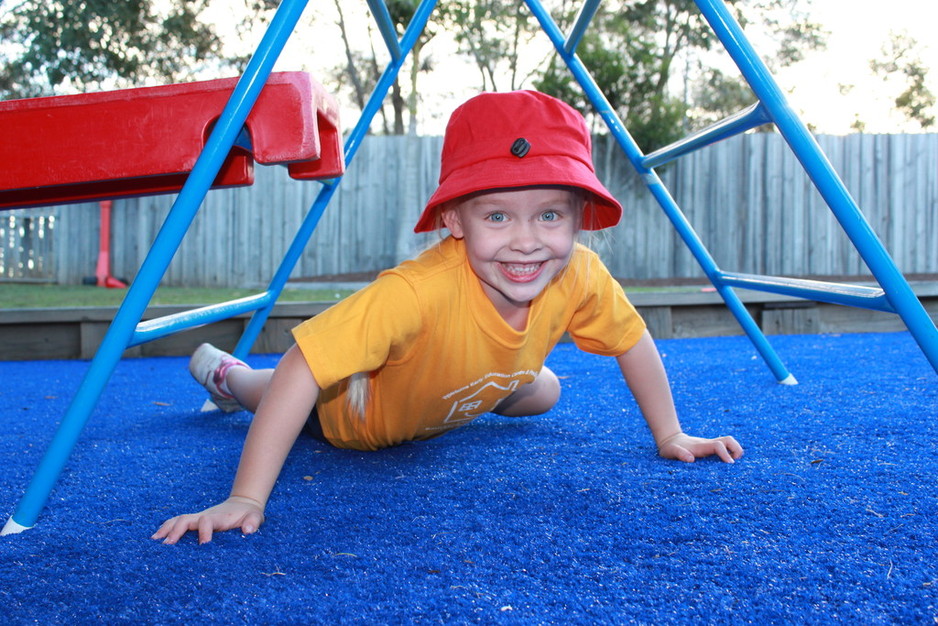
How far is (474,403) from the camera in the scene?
1.50 meters

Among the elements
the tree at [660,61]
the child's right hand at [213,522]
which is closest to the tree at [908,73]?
the tree at [660,61]

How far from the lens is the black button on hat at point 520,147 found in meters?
1.22

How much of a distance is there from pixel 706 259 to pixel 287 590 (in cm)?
157

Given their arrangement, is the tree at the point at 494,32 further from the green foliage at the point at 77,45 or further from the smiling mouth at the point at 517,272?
the smiling mouth at the point at 517,272

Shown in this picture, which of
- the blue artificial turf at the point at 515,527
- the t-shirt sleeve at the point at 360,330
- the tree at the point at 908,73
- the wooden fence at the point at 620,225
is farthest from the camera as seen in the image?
the tree at the point at 908,73

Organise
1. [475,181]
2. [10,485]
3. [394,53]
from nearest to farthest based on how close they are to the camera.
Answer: [475,181] → [10,485] → [394,53]

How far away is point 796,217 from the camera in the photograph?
7.64 metres

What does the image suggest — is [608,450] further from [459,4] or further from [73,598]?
[459,4]

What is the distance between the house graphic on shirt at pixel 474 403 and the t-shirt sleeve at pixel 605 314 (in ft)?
0.65

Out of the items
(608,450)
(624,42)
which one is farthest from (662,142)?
(608,450)

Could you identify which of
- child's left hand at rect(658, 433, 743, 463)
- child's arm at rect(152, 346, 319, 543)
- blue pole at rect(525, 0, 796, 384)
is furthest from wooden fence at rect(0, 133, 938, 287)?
child's arm at rect(152, 346, 319, 543)

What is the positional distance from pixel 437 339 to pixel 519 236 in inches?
9.6

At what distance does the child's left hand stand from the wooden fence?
5.88 metres

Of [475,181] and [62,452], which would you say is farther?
[475,181]
